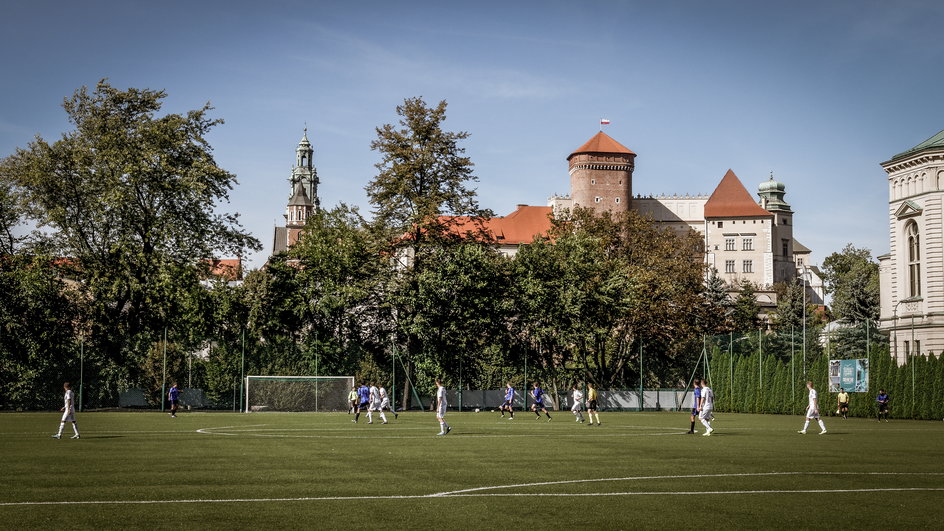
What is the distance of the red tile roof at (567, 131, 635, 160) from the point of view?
154m

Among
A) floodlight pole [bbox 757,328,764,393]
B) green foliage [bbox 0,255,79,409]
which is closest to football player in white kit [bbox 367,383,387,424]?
green foliage [bbox 0,255,79,409]

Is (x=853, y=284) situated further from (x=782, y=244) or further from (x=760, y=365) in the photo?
(x=782, y=244)

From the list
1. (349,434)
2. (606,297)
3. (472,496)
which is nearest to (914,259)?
(606,297)

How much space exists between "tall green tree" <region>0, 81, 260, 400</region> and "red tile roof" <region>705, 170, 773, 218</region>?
132593mm

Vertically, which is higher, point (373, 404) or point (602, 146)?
point (602, 146)

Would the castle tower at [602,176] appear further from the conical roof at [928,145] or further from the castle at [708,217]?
the conical roof at [928,145]

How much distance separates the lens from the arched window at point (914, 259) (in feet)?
236

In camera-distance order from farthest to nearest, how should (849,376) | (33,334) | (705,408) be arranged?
(33,334)
(849,376)
(705,408)

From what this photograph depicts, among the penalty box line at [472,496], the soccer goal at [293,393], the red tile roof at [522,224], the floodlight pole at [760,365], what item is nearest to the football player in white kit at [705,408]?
the penalty box line at [472,496]

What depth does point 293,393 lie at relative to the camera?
195ft

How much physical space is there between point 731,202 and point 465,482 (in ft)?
568

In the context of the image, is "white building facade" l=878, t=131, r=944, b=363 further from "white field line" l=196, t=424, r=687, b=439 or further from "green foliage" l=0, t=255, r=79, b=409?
"green foliage" l=0, t=255, r=79, b=409

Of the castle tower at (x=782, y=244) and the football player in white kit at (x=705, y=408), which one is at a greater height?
the castle tower at (x=782, y=244)

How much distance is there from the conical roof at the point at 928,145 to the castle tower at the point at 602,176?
262 feet
